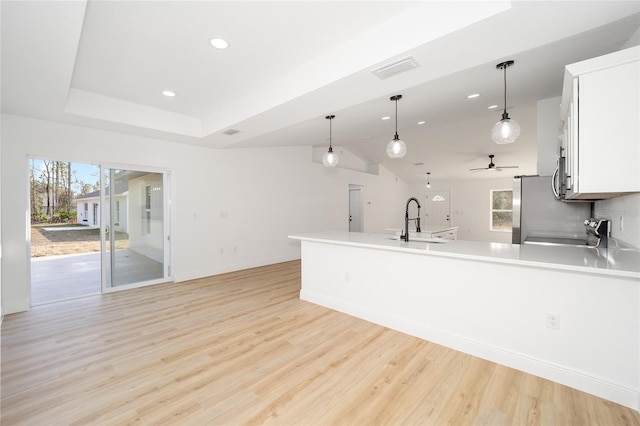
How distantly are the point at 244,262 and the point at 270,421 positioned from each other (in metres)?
4.59

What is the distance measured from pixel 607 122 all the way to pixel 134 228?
5894mm

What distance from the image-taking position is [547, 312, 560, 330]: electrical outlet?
2.11 meters

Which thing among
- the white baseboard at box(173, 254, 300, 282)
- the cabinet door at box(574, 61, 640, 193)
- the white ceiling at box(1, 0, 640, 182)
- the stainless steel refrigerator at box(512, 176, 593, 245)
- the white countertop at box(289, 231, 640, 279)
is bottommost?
the white baseboard at box(173, 254, 300, 282)

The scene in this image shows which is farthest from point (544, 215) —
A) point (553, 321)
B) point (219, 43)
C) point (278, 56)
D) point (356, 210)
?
point (356, 210)

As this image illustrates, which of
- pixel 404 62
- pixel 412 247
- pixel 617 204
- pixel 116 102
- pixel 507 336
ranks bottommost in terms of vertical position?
pixel 507 336

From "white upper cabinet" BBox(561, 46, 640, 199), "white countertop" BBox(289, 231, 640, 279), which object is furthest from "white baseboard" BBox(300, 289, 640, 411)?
"white upper cabinet" BBox(561, 46, 640, 199)

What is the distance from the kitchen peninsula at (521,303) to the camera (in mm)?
1879

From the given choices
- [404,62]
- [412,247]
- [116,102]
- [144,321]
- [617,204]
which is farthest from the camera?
[116,102]

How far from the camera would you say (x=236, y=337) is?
2.87 meters

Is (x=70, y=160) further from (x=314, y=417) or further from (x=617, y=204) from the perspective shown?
(x=617, y=204)

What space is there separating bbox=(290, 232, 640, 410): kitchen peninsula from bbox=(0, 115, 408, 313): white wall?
3276mm

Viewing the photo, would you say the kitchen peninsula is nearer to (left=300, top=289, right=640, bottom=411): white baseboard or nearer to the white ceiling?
(left=300, top=289, right=640, bottom=411): white baseboard

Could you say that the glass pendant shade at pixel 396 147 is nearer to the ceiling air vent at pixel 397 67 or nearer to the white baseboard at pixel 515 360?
the ceiling air vent at pixel 397 67

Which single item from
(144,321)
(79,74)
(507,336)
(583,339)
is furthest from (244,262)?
(583,339)
